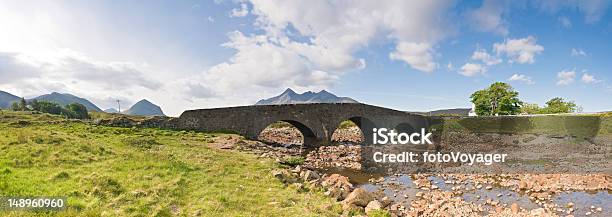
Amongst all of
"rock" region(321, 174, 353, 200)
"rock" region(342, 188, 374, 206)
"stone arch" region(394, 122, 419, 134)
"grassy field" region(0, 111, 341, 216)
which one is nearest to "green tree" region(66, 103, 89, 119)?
"stone arch" region(394, 122, 419, 134)

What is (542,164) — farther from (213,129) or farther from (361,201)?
(213,129)

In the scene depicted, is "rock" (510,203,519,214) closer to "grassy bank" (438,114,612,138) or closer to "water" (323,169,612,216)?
"water" (323,169,612,216)

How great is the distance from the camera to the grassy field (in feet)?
30.1

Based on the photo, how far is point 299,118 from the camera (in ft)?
124

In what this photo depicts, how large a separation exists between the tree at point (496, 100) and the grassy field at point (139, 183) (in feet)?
252

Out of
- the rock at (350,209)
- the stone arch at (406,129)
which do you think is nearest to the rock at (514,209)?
the rock at (350,209)

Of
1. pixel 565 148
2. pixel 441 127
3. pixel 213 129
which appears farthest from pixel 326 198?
pixel 441 127

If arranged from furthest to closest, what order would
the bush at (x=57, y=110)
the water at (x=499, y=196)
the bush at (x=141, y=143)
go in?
the bush at (x=57, y=110), the bush at (x=141, y=143), the water at (x=499, y=196)

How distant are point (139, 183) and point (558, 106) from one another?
10874cm

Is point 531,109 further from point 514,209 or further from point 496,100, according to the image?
point 514,209

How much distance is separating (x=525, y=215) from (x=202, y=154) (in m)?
15.6

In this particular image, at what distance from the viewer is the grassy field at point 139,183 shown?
30.1 ft

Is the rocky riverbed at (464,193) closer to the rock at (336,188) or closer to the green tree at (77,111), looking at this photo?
the rock at (336,188)

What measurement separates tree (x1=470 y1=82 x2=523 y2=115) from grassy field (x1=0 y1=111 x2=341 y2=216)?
76744 millimetres
